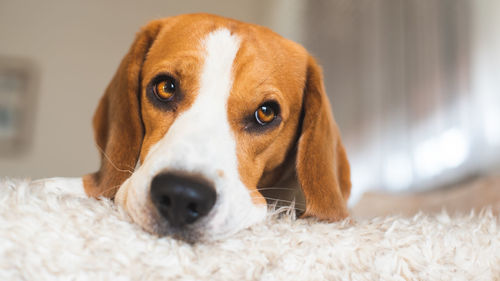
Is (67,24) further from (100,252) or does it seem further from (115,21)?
(100,252)

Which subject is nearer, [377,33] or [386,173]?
[386,173]

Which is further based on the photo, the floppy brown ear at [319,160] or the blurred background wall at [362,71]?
the blurred background wall at [362,71]

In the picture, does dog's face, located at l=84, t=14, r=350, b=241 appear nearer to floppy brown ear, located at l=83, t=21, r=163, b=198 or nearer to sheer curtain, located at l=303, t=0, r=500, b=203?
floppy brown ear, located at l=83, t=21, r=163, b=198

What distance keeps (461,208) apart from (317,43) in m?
3.25

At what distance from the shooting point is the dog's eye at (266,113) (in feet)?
4.20

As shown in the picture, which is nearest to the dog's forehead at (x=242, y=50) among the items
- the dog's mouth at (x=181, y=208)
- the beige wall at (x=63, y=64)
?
the dog's mouth at (x=181, y=208)

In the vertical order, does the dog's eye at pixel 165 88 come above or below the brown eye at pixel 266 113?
above

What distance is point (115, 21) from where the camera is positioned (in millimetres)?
6023

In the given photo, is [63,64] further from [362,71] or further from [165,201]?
[165,201]

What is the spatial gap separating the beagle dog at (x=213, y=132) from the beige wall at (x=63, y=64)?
452 centimetres

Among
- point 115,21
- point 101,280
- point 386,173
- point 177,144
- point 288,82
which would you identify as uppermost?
point 115,21

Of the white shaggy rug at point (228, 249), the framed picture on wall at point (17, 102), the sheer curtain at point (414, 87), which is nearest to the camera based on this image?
the white shaggy rug at point (228, 249)

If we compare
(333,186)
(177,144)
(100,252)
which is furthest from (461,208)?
(100,252)

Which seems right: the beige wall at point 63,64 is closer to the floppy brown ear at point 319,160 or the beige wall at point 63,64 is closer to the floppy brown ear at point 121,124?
the floppy brown ear at point 121,124
